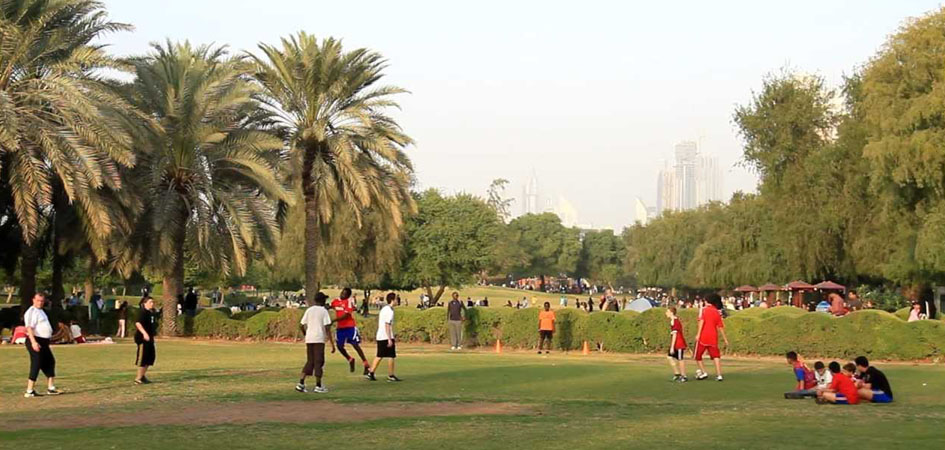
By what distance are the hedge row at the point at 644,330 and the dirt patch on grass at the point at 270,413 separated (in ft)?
54.9

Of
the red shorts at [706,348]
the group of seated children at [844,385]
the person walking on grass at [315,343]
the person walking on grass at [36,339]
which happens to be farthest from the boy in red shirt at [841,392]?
the person walking on grass at [36,339]

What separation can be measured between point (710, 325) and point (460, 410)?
6.71 meters

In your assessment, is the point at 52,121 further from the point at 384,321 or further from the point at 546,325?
the point at 384,321

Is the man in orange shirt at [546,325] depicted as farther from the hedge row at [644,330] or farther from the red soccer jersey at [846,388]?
the red soccer jersey at [846,388]

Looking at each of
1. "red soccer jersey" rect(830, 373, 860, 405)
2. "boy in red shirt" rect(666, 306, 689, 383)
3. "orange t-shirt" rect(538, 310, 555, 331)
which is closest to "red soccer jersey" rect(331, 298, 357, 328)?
"boy in red shirt" rect(666, 306, 689, 383)

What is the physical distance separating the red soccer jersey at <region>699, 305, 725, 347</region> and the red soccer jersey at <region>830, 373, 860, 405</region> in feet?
12.4

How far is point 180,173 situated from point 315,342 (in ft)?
68.8

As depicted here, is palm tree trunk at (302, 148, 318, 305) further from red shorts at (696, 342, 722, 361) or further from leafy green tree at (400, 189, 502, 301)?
leafy green tree at (400, 189, 502, 301)

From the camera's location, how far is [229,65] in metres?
37.7

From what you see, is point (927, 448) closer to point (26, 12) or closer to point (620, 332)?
point (620, 332)

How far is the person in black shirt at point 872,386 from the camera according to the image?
16.5 metres

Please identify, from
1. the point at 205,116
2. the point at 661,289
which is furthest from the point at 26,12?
the point at 661,289

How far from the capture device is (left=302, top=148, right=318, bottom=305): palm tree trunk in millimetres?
38625

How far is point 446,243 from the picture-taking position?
63781 millimetres
